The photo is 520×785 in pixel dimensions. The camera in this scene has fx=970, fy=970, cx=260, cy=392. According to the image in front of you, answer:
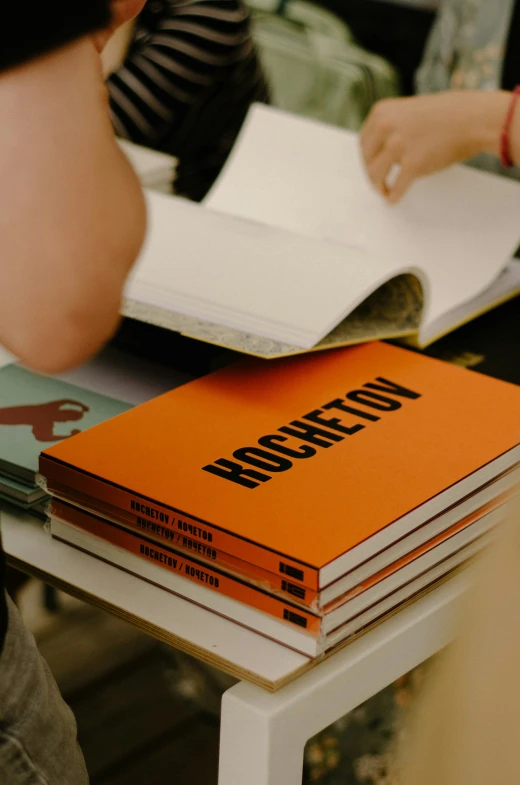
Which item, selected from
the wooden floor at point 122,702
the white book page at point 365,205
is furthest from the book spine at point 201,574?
the wooden floor at point 122,702

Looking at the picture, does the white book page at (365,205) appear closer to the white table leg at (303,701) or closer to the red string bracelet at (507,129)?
the red string bracelet at (507,129)

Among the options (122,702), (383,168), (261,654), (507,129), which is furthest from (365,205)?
(122,702)

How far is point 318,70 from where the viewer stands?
2338 millimetres

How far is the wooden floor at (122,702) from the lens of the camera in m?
1.37

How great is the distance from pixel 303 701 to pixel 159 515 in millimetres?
134

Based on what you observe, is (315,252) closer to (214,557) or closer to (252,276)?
(252,276)

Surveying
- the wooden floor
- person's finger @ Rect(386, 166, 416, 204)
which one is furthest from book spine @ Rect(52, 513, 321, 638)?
the wooden floor

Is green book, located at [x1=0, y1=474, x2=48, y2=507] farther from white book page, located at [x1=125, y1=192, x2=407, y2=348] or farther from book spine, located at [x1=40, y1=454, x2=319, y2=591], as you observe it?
white book page, located at [x1=125, y1=192, x2=407, y2=348]

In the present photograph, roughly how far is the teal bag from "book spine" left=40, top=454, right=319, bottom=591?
184 cm

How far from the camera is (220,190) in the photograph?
1037mm

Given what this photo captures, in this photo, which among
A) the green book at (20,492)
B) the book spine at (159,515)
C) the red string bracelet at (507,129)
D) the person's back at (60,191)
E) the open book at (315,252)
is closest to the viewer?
the person's back at (60,191)

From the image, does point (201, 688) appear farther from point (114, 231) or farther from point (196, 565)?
point (114, 231)

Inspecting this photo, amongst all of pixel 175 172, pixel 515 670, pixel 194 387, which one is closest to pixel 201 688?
pixel 175 172

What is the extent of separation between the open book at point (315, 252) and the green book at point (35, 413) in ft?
0.25
